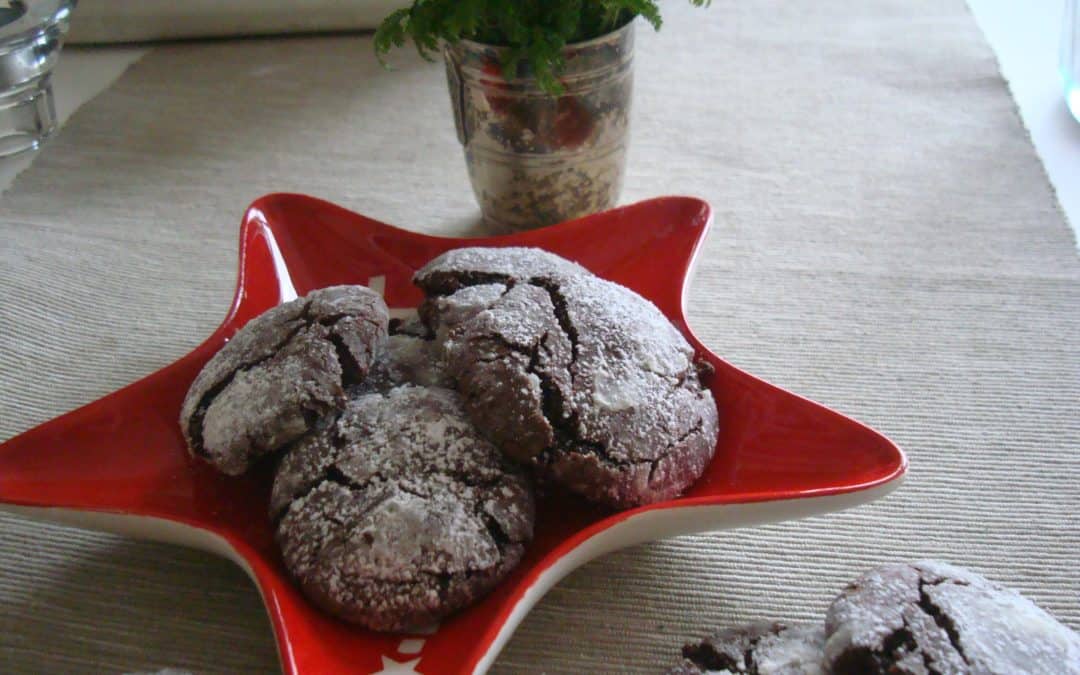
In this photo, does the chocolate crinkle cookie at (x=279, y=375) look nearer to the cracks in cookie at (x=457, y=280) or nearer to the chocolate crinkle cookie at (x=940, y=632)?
the cracks in cookie at (x=457, y=280)

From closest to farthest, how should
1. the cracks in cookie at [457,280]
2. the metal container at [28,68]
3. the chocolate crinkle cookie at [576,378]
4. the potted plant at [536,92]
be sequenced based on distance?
the chocolate crinkle cookie at [576,378] < the cracks in cookie at [457,280] < the potted plant at [536,92] < the metal container at [28,68]

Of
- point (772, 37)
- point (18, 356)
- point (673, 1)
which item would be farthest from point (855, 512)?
point (673, 1)

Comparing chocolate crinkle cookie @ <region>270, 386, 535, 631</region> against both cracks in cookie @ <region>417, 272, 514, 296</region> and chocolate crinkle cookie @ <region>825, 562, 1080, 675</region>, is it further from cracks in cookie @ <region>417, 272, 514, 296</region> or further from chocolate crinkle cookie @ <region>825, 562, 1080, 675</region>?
chocolate crinkle cookie @ <region>825, 562, 1080, 675</region>

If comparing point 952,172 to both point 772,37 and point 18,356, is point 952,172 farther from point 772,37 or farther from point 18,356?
point 18,356

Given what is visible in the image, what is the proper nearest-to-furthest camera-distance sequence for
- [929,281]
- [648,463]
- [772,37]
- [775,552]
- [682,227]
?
[648,463]
[775,552]
[682,227]
[929,281]
[772,37]

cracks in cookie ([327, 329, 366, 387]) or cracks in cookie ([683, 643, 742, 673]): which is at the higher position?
cracks in cookie ([327, 329, 366, 387])

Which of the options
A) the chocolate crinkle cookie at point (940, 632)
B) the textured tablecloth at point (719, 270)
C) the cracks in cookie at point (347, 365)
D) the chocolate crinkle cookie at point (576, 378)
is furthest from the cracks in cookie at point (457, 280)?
the chocolate crinkle cookie at point (940, 632)

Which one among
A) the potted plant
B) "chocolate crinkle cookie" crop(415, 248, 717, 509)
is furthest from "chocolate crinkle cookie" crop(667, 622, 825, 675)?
the potted plant
